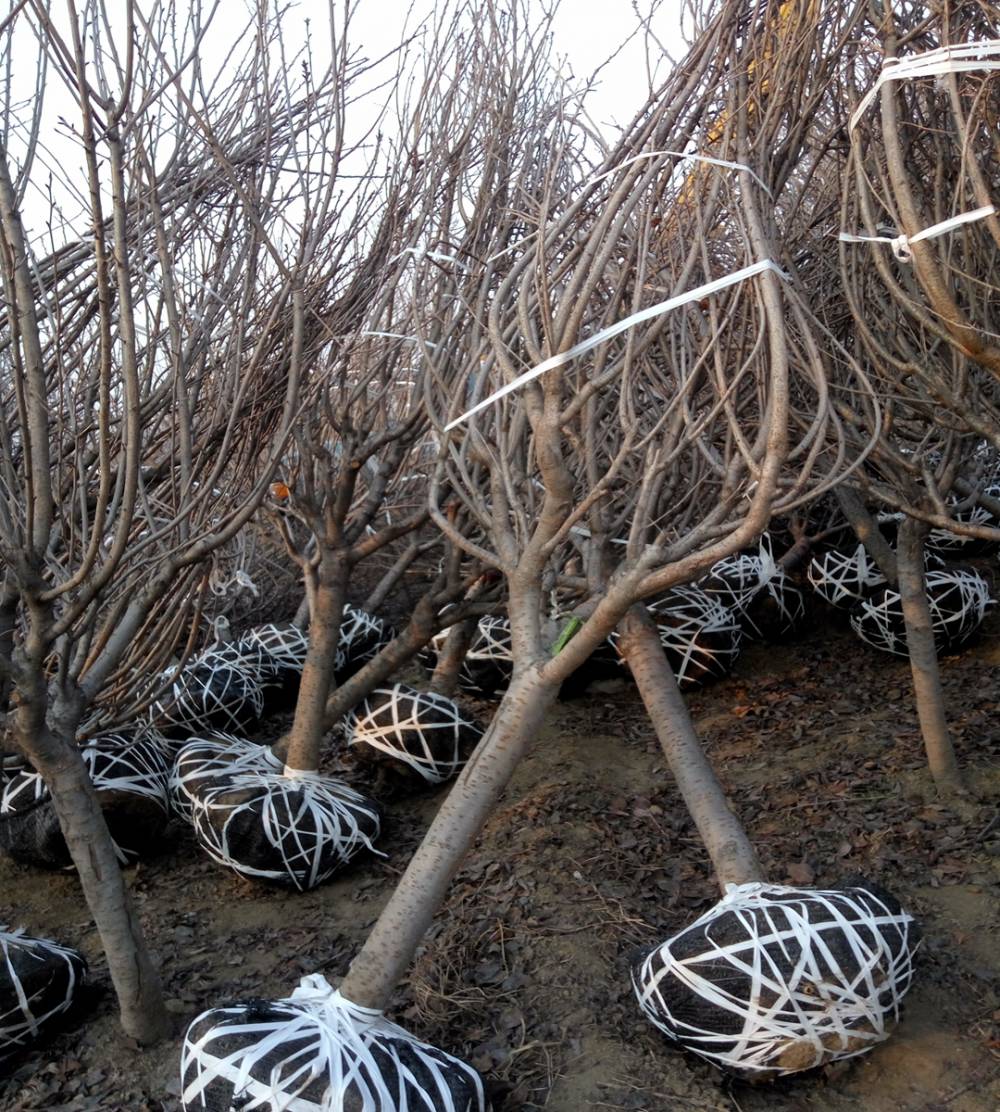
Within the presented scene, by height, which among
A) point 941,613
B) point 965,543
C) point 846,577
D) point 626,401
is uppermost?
point 626,401

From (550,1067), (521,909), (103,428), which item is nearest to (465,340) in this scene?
(103,428)

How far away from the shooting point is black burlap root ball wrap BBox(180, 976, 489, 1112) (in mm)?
2566

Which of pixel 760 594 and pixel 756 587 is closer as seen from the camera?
pixel 756 587

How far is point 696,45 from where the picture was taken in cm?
293

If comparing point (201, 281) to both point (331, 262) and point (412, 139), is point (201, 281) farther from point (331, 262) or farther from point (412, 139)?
point (412, 139)

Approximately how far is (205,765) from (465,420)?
2345mm

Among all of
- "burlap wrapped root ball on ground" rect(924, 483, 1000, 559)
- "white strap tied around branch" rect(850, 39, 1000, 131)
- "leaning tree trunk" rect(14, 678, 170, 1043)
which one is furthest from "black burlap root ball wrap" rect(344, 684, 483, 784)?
"burlap wrapped root ball on ground" rect(924, 483, 1000, 559)

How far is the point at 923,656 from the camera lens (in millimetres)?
4473

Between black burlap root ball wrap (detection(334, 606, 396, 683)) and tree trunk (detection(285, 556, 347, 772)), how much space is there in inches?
72.7

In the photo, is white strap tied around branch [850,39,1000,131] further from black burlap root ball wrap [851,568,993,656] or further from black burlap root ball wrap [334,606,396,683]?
black burlap root ball wrap [334,606,396,683]

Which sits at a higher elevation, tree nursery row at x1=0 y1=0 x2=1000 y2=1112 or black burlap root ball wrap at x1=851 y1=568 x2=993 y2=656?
tree nursery row at x1=0 y1=0 x2=1000 y2=1112

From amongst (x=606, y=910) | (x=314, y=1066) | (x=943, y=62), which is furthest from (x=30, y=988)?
(x=943, y=62)

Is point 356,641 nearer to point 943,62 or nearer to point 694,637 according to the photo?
point 694,637

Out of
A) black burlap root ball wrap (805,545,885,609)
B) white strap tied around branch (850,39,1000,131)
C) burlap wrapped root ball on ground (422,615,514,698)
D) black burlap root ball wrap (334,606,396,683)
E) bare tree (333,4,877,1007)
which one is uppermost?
white strap tied around branch (850,39,1000,131)
